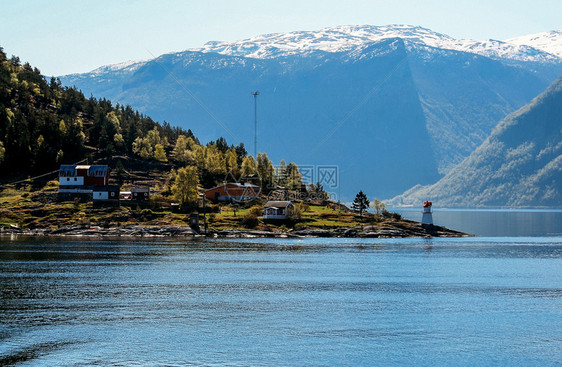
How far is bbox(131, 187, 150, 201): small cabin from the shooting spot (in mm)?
182125

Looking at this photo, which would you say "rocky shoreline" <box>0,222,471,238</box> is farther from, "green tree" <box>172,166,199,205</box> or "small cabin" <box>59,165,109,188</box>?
"small cabin" <box>59,165,109,188</box>

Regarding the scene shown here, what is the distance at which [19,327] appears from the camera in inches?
2303

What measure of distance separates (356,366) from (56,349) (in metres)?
23.6

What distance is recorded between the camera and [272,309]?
6900 centimetres

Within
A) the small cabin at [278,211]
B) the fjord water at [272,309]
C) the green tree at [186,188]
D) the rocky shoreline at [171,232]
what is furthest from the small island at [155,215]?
the fjord water at [272,309]

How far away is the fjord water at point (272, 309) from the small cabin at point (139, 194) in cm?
6002

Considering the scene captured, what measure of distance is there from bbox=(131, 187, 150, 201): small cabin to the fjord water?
2363 inches

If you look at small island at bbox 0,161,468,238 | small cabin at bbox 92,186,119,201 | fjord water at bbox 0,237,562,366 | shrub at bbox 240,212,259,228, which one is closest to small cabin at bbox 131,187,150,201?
small island at bbox 0,161,468,238

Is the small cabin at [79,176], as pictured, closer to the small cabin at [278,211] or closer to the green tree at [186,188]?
the green tree at [186,188]

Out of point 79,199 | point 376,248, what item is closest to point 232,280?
point 376,248

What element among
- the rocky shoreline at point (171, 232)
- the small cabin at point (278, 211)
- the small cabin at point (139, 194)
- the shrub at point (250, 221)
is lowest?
the rocky shoreline at point (171, 232)

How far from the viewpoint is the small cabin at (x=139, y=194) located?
182 meters

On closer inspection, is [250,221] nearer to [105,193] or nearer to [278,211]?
[278,211]

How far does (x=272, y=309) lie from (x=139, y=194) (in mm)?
120492
